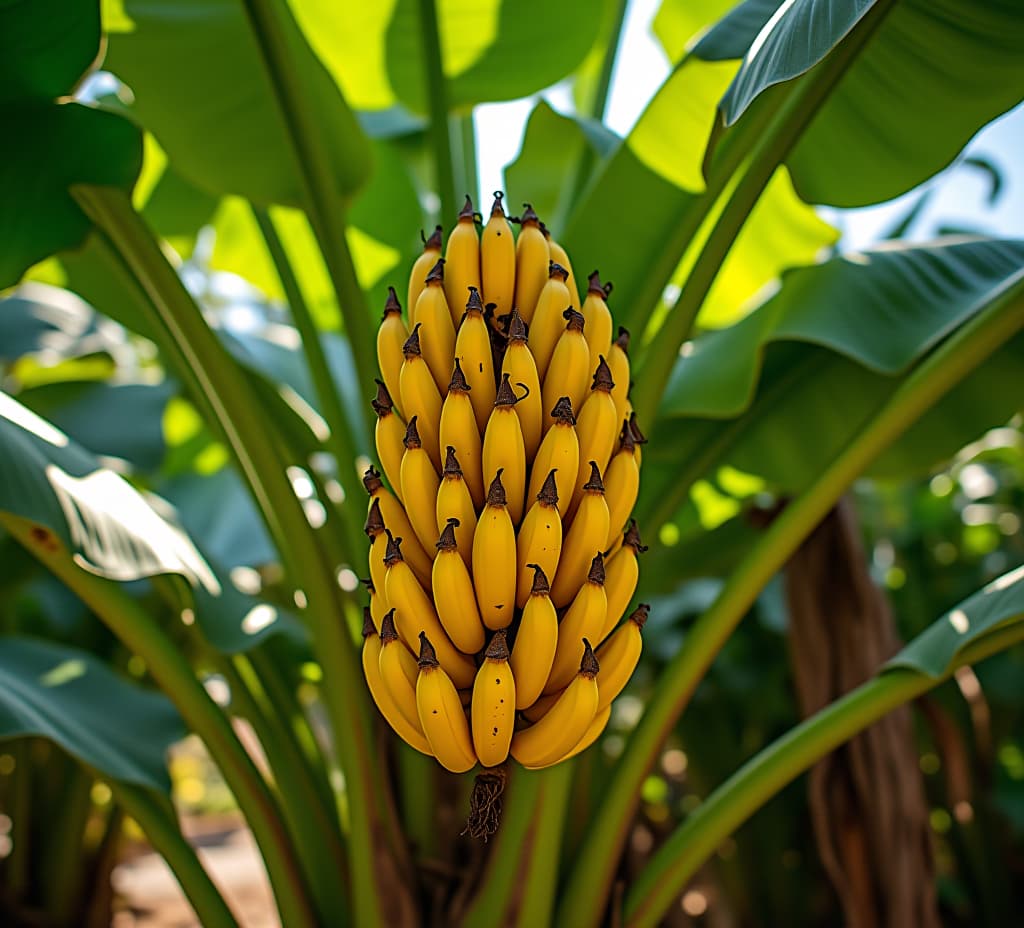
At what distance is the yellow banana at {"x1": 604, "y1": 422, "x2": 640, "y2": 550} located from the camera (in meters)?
0.82

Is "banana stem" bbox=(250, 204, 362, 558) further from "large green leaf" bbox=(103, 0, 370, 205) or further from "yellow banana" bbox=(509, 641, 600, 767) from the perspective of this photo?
"yellow banana" bbox=(509, 641, 600, 767)

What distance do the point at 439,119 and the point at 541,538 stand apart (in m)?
1.01

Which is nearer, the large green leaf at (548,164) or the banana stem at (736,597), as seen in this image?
the banana stem at (736,597)

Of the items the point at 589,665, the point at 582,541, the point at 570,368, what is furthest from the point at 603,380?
the point at 589,665

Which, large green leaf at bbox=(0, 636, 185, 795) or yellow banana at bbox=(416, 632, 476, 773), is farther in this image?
large green leaf at bbox=(0, 636, 185, 795)

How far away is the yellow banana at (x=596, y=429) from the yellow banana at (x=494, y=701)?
0.15m

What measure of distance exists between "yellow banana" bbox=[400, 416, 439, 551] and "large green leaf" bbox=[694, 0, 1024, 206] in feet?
1.52

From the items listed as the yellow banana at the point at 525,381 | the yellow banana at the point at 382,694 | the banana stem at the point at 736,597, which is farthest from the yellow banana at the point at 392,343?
the banana stem at the point at 736,597

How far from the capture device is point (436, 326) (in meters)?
0.81

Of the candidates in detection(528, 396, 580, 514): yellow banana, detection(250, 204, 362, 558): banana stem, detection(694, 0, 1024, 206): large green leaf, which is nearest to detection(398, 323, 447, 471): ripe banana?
detection(528, 396, 580, 514): yellow banana

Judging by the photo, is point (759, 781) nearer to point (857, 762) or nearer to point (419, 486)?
point (857, 762)

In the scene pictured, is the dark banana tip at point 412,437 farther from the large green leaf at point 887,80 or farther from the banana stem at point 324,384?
the banana stem at point 324,384

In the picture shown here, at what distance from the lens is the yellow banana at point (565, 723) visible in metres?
0.73

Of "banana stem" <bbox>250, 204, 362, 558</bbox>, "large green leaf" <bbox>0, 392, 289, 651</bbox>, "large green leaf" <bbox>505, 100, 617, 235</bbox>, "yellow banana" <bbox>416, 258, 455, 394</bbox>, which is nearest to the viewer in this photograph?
"yellow banana" <bbox>416, 258, 455, 394</bbox>
